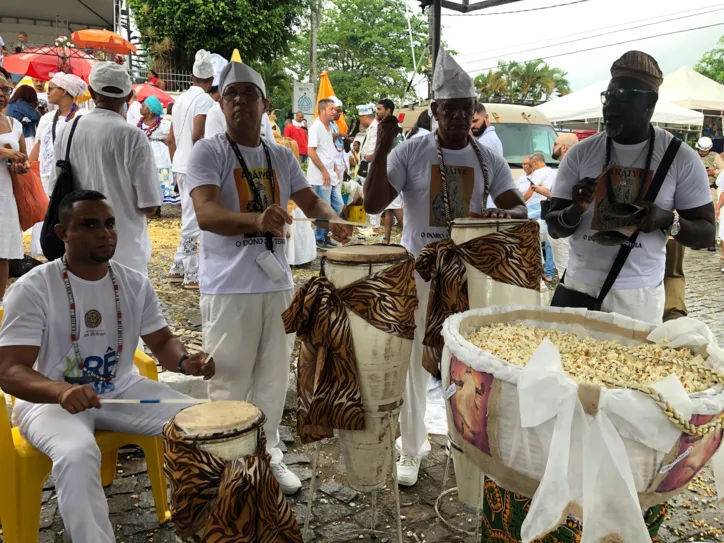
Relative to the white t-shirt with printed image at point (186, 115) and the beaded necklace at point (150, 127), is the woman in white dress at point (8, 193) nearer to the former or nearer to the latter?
the white t-shirt with printed image at point (186, 115)

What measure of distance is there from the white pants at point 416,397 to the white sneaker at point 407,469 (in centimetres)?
4

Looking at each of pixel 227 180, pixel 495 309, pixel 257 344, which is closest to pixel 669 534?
pixel 495 309

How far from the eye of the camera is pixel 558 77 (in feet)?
138

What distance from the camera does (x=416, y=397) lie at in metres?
3.11

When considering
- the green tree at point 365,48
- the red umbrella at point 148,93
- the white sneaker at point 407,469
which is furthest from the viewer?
the green tree at point 365,48

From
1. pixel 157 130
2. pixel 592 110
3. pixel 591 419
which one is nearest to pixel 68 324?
pixel 591 419

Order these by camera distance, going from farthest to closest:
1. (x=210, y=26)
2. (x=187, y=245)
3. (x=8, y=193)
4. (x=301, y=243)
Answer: (x=210, y=26)
(x=301, y=243)
(x=187, y=245)
(x=8, y=193)

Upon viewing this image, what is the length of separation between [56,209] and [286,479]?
2.05m

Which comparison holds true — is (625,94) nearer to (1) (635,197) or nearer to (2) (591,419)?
(1) (635,197)

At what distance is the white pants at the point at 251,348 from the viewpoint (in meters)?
2.88

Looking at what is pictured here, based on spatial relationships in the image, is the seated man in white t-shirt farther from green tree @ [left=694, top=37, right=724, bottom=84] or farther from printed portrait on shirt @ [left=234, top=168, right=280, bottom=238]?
green tree @ [left=694, top=37, right=724, bottom=84]

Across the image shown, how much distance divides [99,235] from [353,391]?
1.30 m

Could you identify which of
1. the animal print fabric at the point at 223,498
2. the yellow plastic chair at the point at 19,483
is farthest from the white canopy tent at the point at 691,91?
the yellow plastic chair at the point at 19,483

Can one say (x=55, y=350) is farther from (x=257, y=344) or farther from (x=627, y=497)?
(x=627, y=497)
